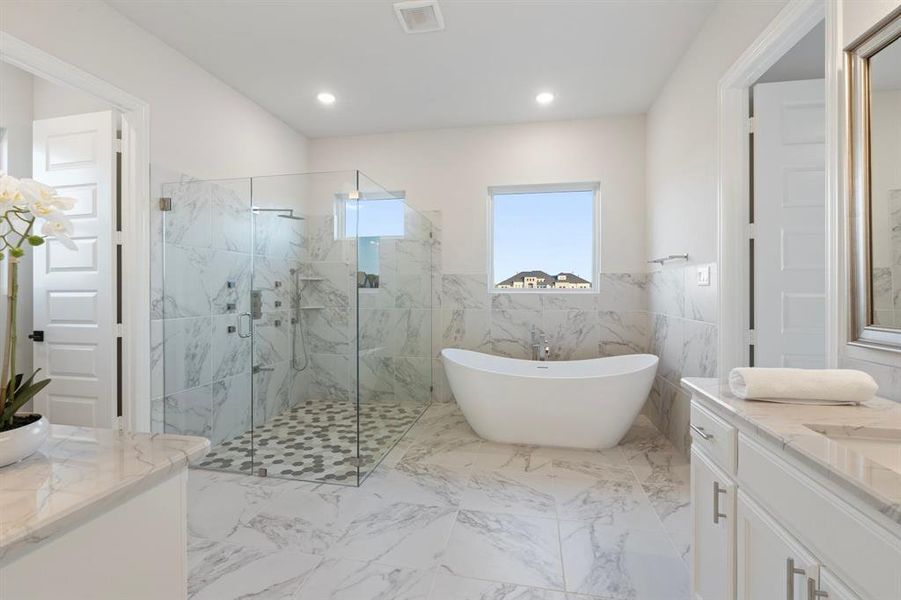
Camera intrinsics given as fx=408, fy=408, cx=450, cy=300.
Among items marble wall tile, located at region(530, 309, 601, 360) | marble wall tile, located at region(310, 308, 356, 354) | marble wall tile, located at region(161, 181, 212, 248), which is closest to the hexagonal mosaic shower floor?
marble wall tile, located at region(310, 308, 356, 354)

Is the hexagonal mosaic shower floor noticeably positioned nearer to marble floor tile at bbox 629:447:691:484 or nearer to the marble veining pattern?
the marble veining pattern

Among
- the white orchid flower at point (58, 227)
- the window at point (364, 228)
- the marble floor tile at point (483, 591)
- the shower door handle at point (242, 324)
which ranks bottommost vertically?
the marble floor tile at point (483, 591)

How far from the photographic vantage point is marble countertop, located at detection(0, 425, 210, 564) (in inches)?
23.9

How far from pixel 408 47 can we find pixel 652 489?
10.5 ft

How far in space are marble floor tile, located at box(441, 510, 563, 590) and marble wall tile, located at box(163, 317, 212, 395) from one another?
2142 millimetres

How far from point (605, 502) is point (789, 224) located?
69.7 inches

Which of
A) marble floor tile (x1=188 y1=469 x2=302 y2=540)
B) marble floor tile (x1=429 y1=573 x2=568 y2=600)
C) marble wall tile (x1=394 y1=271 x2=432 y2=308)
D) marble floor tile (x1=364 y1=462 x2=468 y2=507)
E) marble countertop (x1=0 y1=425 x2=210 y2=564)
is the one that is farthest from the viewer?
marble wall tile (x1=394 y1=271 x2=432 y2=308)

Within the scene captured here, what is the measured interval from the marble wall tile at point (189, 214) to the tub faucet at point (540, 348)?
2835 millimetres

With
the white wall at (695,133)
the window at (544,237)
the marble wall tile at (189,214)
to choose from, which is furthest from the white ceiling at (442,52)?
the marble wall tile at (189,214)

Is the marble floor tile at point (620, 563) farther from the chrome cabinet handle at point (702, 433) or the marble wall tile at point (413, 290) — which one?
the marble wall tile at point (413, 290)

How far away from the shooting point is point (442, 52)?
2.84 m

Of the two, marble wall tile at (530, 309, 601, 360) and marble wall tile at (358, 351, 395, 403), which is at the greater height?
marble wall tile at (530, 309, 601, 360)

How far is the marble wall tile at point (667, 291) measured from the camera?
2961 millimetres

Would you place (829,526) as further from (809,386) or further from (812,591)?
(809,386)
